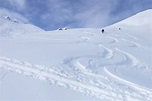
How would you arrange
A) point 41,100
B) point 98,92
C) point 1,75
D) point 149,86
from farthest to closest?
point 149,86, point 1,75, point 98,92, point 41,100

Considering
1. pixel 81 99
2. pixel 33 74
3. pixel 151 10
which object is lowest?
pixel 81 99

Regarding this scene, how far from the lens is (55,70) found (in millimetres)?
8602

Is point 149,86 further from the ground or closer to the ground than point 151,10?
closer to the ground

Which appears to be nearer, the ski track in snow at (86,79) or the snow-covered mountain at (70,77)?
the snow-covered mountain at (70,77)

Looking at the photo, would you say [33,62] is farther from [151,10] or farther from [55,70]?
[151,10]

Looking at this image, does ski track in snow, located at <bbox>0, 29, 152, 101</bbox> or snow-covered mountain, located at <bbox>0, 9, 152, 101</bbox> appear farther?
ski track in snow, located at <bbox>0, 29, 152, 101</bbox>

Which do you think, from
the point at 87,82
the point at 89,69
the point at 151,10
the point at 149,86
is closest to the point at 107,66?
the point at 89,69

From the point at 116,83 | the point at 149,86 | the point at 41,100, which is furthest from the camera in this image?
the point at 149,86

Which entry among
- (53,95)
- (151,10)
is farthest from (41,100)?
(151,10)

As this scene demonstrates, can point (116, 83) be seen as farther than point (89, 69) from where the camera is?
No

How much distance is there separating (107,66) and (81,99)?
13.5 ft

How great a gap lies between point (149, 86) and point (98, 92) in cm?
276

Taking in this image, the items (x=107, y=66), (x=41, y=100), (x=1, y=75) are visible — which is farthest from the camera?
(x=107, y=66)

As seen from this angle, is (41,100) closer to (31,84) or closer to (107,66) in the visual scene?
(31,84)
